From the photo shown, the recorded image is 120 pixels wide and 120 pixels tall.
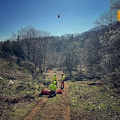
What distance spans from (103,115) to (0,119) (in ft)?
23.9

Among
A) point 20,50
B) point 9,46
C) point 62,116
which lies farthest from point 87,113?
point 20,50

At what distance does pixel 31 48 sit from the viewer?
3209 centimetres

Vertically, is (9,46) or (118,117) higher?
(9,46)

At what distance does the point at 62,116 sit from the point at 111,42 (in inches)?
578

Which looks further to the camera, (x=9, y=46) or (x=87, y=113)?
(x=9, y=46)

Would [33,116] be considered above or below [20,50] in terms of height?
below

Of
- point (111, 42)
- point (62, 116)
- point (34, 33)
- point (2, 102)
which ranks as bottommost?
point (62, 116)

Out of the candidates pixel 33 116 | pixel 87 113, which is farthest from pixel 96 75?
pixel 33 116

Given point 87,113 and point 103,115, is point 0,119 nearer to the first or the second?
point 87,113

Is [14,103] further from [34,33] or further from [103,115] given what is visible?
[34,33]

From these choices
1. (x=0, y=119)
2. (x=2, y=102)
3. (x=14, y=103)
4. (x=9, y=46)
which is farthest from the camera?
(x=9, y=46)

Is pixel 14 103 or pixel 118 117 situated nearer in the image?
pixel 118 117

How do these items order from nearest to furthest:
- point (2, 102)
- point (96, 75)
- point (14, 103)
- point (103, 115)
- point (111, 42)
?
point (103, 115), point (2, 102), point (14, 103), point (111, 42), point (96, 75)

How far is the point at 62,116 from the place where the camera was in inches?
289
